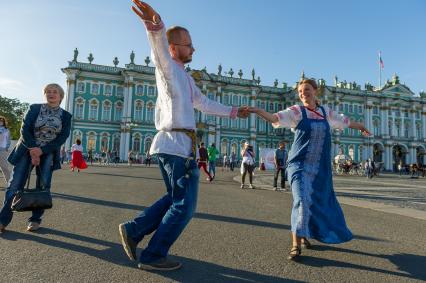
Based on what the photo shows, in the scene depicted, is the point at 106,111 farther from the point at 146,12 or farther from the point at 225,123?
the point at 146,12

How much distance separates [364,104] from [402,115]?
7.08 meters

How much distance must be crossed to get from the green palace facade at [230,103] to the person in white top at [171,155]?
41696 mm

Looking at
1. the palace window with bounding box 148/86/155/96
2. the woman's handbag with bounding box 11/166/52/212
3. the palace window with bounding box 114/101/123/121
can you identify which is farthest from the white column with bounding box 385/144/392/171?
the woman's handbag with bounding box 11/166/52/212

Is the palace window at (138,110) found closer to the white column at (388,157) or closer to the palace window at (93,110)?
the palace window at (93,110)

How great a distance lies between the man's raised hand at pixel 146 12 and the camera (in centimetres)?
245

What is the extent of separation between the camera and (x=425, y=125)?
2242 inches

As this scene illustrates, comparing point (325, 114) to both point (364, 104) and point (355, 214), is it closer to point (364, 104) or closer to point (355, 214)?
point (355, 214)

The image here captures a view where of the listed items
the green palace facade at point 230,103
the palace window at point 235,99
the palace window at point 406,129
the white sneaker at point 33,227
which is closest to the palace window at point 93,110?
the green palace facade at point 230,103

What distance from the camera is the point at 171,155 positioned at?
2725 millimetres

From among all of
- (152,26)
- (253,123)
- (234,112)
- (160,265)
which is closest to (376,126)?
(253,123)

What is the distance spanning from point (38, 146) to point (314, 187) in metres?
3.08

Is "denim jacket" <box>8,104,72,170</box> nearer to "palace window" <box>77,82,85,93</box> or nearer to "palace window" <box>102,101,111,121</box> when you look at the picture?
"palace window" <box>102,101,111,121</box>

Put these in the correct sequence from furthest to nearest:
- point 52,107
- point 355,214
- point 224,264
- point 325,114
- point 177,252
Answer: point 355,214
point 52,107
point 325,114
point 177,252
point 224,264

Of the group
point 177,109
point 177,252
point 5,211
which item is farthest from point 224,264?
point 5,211
